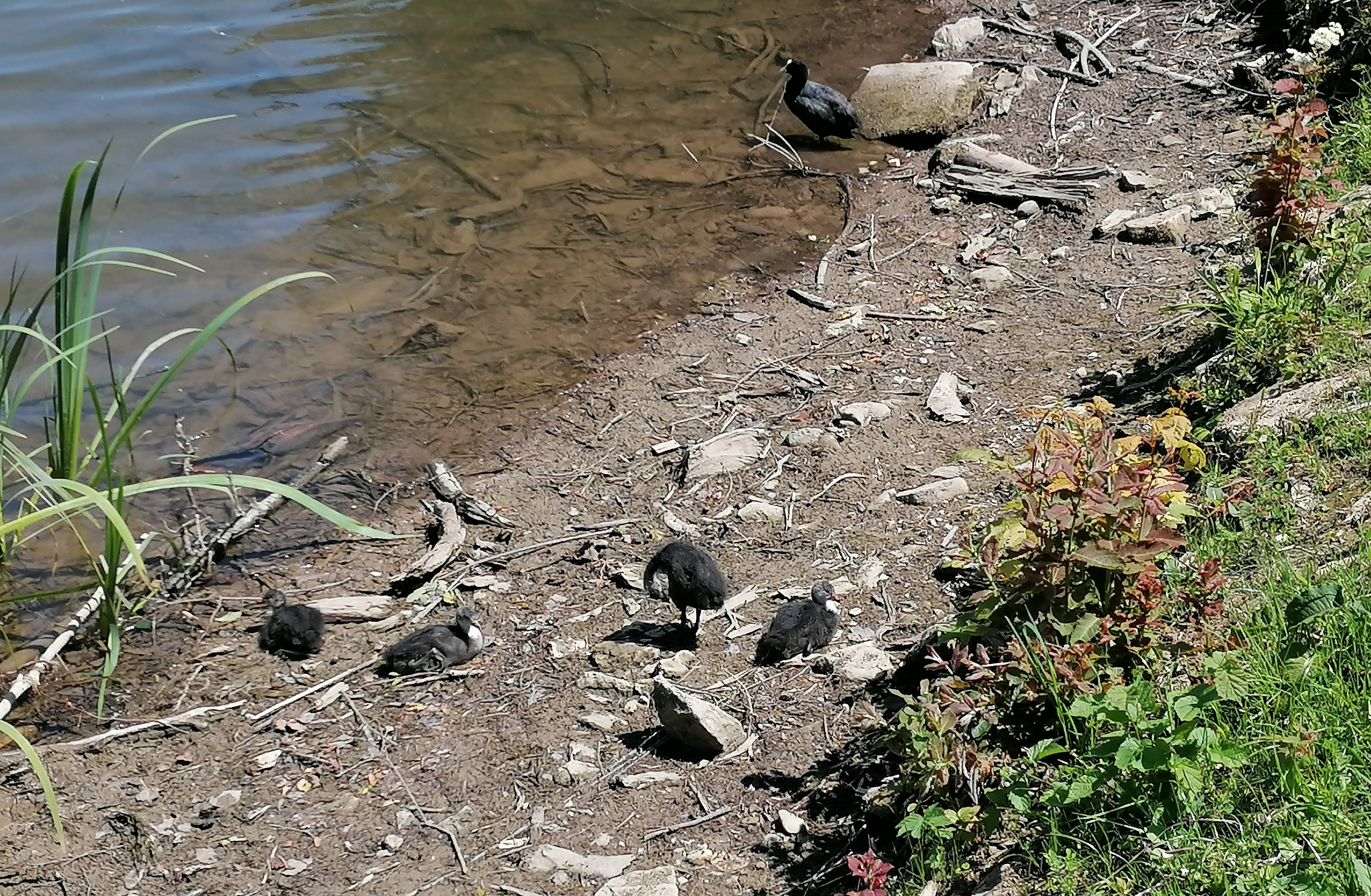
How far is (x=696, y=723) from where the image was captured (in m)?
3.80

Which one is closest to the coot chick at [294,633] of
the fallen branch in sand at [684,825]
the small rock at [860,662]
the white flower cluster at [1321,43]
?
the fallen branch in sand at [684,825]

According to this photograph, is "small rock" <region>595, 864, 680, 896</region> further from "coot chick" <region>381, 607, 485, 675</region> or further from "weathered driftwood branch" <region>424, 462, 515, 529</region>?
"weathered driftwood branch" <region>424, 462, 515, 529</region>

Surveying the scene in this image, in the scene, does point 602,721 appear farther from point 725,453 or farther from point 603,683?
point 725,453

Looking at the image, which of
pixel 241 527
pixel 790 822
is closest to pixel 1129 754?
pixel 790 822

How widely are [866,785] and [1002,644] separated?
24.0 inches

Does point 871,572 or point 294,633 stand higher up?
point 871,572

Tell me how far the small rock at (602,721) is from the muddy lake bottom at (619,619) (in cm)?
2

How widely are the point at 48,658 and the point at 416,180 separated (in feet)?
17.1

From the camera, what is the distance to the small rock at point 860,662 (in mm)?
3998

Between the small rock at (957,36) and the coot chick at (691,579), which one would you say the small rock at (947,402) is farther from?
the small rock at (957,36)

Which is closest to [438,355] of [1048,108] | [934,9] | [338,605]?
[338,605]

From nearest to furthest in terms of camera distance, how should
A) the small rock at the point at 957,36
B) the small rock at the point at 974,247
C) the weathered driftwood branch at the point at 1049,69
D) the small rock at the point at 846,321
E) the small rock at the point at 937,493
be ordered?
the small rock at the point at 937,493 → the small rock at the point at 846,321 → the small rock at the point at 974,247 → the weathered driftwood branch at the point at 1049,69 → the small rock at the point at 957,36

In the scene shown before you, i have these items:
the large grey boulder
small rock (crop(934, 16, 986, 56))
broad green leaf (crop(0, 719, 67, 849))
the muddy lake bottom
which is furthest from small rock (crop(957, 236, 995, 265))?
broad green leaf (crop(0, 719, 67, 849))

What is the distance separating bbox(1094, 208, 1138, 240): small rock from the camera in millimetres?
6965
